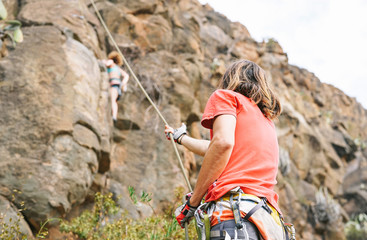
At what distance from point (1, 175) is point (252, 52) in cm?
1629

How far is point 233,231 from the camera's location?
1.95 metres

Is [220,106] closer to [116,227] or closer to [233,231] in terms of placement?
[233,231]

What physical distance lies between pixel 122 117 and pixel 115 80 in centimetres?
103

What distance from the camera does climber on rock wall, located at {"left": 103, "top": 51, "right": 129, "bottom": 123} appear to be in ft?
29.4

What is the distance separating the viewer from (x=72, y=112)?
659 centimetres

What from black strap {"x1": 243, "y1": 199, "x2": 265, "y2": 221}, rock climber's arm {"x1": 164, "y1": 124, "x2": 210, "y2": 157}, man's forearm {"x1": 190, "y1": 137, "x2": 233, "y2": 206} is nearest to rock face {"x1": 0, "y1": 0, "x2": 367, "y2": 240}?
rock climber's arm {"x1": 164, "y1": 124, "x2": 210, "y2": 157}

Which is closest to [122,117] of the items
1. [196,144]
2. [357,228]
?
[196,144]

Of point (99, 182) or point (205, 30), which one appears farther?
point (205, 30)

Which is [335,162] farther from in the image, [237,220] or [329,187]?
[237,220]

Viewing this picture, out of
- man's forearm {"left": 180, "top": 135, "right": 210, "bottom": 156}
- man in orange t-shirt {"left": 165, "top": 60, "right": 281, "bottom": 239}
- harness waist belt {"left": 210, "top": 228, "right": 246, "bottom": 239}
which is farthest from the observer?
man's forearm {"left": 180, "top": 135, "right": 210, "bottom": 156}

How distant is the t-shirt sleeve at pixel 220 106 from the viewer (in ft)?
7.30

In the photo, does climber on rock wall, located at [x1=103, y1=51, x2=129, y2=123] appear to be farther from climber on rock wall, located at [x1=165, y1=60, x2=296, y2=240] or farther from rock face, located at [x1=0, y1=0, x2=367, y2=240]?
climber on rock wall, located at [x1=165, y1=60, x2=296, y2=240]

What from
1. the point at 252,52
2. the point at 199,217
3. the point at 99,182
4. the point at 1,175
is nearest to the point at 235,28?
the point at 252,52

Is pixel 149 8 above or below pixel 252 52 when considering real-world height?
above
